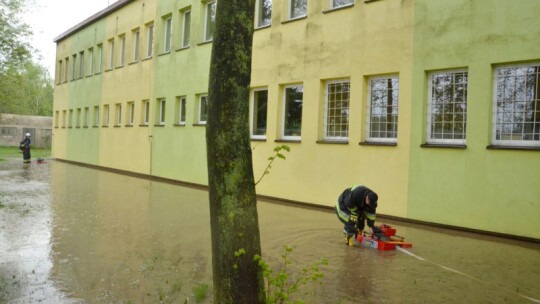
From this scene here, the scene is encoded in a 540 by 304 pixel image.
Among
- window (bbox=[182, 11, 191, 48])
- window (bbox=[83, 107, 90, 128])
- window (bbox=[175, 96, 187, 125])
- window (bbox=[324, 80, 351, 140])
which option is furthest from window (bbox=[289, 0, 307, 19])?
window (bbox=[83, 107, 90, 128])

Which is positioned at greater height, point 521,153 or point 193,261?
point 521,153

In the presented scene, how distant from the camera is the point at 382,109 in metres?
13.0

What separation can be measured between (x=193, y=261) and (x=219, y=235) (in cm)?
362

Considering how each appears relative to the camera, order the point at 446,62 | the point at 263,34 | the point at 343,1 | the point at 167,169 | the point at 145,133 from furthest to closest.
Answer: the point at 145,133 < the point at 167,169 < the point at 263,34 < the point at 343,1 < the point at 446,62

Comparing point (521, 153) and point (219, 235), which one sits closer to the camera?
point (219, 235)

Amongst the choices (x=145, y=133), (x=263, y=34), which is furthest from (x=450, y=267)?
(x=145, y=133)

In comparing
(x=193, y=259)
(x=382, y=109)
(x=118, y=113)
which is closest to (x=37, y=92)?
(x=118, y=113)

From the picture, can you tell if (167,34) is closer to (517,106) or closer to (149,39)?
(149,39)

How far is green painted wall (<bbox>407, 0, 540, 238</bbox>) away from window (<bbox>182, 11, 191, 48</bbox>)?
479 inches

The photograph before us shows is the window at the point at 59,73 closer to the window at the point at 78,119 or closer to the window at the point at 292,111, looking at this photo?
the window at the point at 78,119

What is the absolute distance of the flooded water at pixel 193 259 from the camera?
19.0 ft

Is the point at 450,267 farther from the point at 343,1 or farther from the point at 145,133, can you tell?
the point at 145,133

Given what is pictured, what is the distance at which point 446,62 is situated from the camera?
1138 cm

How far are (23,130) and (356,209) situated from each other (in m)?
59.4
